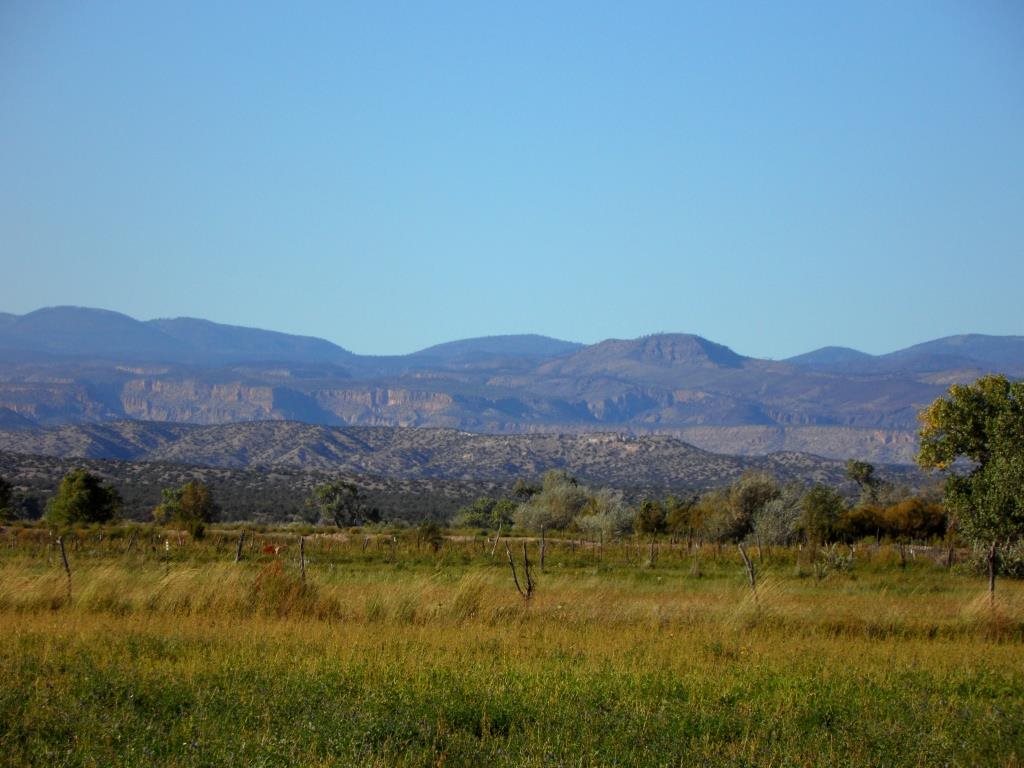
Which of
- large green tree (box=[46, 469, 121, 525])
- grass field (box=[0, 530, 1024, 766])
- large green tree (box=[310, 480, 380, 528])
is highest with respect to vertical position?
grass field (box=[0, 530, 1024, 766])

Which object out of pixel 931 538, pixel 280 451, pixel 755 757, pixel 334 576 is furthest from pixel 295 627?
pixel 280 451

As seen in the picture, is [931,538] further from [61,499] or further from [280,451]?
[280,451]

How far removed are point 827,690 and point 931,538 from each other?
48.4 meters

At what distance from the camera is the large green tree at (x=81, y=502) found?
187 feet

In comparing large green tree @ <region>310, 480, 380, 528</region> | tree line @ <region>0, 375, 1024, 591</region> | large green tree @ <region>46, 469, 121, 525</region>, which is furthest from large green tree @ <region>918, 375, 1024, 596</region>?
large green tree @ <region>310, 480, 380, 528</region>

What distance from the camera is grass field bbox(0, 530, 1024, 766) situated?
1160 cm

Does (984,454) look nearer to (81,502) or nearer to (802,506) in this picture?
(802,506)

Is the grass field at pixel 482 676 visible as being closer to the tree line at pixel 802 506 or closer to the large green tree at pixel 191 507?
the tree line at pixel 802 506

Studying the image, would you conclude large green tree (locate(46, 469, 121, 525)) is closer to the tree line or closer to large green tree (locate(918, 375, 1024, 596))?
the tree line

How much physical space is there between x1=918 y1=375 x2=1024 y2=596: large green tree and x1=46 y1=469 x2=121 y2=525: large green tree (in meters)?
39.4

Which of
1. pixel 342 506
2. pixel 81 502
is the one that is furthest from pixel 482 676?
pixel 342 506

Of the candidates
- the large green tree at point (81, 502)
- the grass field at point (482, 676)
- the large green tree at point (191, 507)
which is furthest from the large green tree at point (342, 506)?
the grass field at point (482, 676)

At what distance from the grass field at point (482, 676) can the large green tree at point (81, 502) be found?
3578cm

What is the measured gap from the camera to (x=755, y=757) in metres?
Answer: 11.7
